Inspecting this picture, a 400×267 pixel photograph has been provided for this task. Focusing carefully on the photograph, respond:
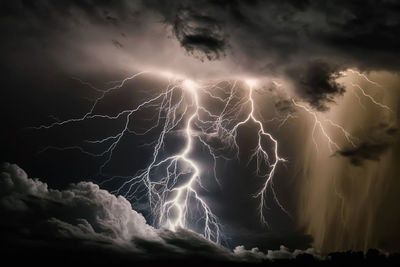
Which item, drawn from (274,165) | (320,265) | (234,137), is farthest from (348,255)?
(234,137)

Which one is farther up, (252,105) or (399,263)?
(252,105)

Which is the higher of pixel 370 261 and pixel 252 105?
pixel 252 105

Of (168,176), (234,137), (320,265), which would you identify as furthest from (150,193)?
(320,265)

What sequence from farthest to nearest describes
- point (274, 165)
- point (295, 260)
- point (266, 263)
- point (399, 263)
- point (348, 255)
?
1. point (266, 263)
2. point (295, 260)
3. point (348, 255)
4. point (399, 263)
5. point (274, 165)

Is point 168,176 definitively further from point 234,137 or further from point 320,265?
point 320,265

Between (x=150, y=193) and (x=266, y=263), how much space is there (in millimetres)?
23045

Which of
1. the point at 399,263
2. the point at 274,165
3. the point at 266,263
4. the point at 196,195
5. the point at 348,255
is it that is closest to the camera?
the point at 274,165

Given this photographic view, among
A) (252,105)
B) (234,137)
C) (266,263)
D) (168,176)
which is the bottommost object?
(266,263)

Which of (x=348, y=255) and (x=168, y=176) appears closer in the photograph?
(x=168, y=176)

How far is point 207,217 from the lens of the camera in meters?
25.2

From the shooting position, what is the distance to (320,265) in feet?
119

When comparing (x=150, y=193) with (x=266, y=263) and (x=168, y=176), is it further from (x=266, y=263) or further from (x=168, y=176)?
(x=266, y=263)

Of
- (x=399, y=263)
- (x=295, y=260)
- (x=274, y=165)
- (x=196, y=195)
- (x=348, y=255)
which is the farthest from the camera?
(x=295, y=260)

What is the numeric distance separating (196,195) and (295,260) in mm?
19205
